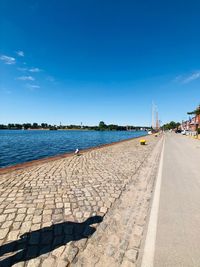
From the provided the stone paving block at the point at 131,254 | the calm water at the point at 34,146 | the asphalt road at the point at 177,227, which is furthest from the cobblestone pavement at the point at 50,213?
the calm water at the point at 34,146

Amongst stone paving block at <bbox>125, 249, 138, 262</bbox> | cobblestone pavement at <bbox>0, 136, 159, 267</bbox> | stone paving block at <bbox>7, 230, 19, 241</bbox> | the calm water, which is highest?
stone paving block at <bbox>7, 230, 19, 241</bbox>

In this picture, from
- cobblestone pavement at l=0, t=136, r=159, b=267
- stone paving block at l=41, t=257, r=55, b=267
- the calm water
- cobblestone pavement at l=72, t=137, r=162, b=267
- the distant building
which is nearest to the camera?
stone paving block at l=41, t=257, r=55, b=267

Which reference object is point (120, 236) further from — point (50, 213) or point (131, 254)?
point (50, 213)

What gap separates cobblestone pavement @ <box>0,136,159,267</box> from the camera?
3072 mm

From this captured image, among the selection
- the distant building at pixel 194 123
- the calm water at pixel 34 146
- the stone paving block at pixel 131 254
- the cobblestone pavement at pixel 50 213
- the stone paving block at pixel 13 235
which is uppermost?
the distant building at pixel 194 123

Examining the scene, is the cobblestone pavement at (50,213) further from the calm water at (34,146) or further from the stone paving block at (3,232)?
the calm water at (34,146)

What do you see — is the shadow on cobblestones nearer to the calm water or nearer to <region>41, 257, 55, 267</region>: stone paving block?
<region>41, 257, 55, 267</region>: stone paving block

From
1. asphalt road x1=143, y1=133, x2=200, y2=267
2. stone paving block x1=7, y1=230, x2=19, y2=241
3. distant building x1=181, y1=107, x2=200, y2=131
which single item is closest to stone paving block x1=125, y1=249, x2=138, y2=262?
asphalt road x1=143, y1=133, x2=200, y2=267

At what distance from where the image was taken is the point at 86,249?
3174mm

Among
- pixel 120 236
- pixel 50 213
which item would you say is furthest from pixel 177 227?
pixel 50 213

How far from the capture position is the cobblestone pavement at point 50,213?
307 cm

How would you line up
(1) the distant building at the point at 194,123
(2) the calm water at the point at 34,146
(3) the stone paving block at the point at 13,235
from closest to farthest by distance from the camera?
(3) the stone paving block at the point at 13,235
(2) the calm water at the point at 34,146
(1) the distant building at the point at 194,123

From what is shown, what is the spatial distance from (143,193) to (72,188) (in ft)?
8.40

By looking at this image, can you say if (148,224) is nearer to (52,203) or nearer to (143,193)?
(143,193)
